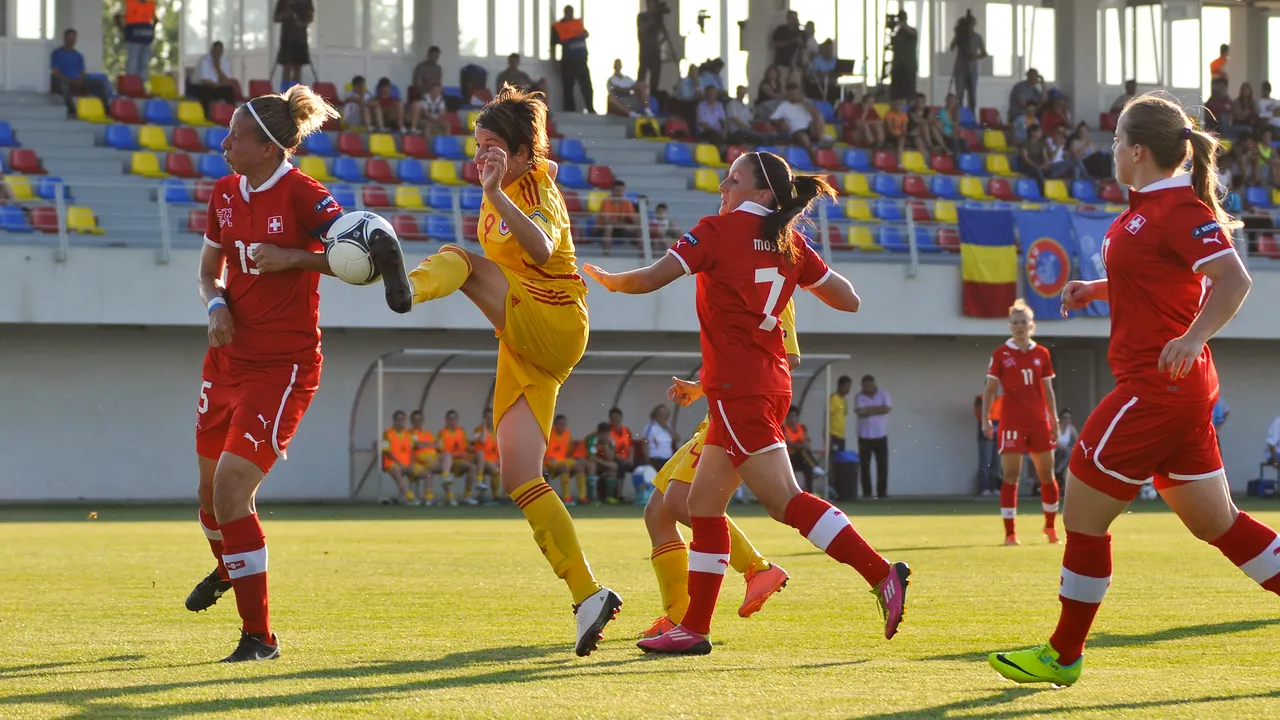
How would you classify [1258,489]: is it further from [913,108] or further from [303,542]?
[303,542]

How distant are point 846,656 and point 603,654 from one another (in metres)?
0.90

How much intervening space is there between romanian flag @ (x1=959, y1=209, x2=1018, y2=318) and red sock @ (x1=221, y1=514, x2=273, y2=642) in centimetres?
2007

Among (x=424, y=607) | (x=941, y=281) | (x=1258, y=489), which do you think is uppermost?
(x=941, y=281)

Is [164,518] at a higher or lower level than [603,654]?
lower

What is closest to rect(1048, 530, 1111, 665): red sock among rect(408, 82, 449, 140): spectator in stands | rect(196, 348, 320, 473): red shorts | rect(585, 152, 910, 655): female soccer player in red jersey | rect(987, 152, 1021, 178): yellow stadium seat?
rect(585, 152, 910, 655): female soccer player in red jersey

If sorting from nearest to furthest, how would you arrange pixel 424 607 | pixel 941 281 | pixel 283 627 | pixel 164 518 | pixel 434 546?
pixel 283 627
pixel 424 607
pixel 434 546
pixel 164 518
pixel 941 281

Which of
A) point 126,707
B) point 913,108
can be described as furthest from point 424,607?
point 913,108

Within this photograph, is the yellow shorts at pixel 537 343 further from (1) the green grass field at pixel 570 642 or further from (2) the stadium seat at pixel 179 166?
(2) the stadium seat at pixel 179 166

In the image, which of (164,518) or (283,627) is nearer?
(283,627)

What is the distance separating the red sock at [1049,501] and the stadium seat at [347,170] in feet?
41.5

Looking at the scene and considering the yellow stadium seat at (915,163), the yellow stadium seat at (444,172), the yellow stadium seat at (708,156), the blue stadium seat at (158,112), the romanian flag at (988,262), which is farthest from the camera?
the yellow stadium seat at (915,163)

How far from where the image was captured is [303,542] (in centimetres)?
1411

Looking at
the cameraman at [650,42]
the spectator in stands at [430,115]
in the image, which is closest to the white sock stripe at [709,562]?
the spectator in stands at [430,115]

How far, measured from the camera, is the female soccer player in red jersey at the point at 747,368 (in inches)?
242
